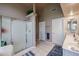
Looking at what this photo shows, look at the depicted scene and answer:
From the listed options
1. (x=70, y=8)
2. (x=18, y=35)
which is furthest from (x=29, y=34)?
(x=70, y=8)

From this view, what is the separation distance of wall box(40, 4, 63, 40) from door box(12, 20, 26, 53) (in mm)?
341

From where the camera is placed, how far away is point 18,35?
1.63 meters

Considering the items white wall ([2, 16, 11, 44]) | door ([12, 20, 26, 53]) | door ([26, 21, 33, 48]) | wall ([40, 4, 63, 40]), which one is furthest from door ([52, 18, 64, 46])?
white wall ([2, 16, 11, 44])

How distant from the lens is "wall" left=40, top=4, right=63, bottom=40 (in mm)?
1605

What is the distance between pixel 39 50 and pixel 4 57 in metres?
0.54

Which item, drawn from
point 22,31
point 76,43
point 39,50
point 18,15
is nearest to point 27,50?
point 39,50

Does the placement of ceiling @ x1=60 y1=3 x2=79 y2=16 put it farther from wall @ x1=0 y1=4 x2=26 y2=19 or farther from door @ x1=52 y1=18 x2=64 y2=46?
wall @ x1=0 y1=4 x2=26 y2=19

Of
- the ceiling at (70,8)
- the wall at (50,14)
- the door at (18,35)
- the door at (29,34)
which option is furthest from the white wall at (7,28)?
the ceiling at (70,8)

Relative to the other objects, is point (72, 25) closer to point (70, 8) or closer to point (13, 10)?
point (70, 8)

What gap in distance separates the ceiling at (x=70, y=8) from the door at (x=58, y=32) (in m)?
0.14

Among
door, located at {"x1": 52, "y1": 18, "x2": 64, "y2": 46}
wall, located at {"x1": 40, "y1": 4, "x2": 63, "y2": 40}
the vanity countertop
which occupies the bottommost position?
the vanity countertop

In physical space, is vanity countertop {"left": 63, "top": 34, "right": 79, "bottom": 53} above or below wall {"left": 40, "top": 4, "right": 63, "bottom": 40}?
below

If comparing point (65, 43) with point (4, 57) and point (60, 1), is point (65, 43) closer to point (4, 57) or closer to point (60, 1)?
point (60, 1)

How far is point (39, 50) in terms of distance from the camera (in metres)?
1.59
